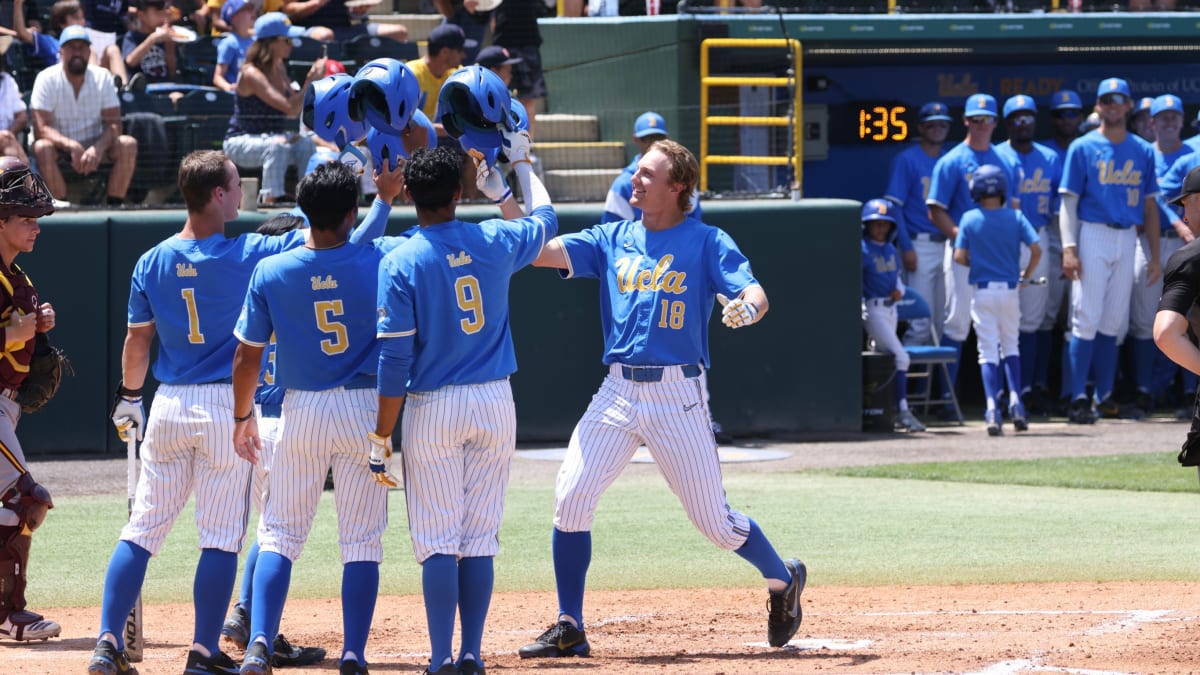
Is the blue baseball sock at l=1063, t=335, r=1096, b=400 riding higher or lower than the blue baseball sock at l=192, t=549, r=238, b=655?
lower

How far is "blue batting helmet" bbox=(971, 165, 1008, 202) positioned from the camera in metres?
13.3

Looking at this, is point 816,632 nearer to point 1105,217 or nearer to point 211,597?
point 211,597

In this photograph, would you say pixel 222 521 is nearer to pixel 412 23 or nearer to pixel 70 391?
pixel 70 391

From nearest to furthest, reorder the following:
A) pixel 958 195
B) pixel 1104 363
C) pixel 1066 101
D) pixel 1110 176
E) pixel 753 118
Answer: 1. pixel 753 118
2. pixel 1110 176
3. pixel 958 195
4. pixel 1104 363
5. pixel 1066 101

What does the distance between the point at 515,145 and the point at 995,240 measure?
26.5 ft

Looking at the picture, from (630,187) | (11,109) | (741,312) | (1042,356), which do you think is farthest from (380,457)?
(1042,356)

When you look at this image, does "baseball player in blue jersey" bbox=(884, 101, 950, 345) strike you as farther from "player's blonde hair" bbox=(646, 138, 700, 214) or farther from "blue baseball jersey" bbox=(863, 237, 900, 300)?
"player's blonde hair" bbox=(646, 138, 700, 214)

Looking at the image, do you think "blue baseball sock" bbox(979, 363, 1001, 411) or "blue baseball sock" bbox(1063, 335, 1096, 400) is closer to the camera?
"blue baseball sock" bbox(979, 363, 1001, 411)

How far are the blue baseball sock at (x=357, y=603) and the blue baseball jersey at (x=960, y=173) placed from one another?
9.50 m

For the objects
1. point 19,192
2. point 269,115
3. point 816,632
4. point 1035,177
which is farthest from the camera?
point 1035,177

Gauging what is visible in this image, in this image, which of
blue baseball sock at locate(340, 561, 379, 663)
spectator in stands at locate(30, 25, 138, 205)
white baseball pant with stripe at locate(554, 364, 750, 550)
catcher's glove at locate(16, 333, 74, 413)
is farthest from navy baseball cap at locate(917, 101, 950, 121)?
blue baseball sock at locate(340, 561, 379, 663)

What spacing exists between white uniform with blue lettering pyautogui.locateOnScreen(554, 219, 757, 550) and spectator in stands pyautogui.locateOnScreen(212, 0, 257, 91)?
8178mm

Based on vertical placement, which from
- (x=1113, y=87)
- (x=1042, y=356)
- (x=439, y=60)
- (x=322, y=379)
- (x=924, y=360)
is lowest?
(x=1042, y=356)

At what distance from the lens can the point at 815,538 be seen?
9117 millimetres
